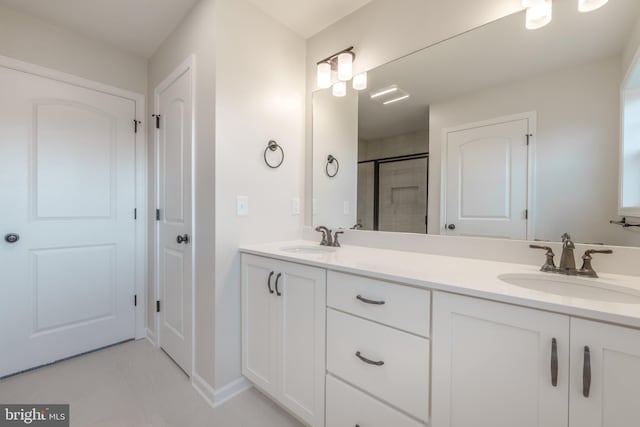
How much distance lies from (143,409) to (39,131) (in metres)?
1.94

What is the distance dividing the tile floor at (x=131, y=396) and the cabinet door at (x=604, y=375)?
125 centimetres

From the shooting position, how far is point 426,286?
91cm

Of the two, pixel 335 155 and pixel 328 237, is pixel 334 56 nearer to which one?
pixel 335 155

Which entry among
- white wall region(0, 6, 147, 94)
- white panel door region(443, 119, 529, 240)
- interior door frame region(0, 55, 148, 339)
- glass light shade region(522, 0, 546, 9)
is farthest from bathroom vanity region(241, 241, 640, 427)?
white wall region(0, 6, 147, 94)

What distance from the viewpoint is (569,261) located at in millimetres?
→ 1021

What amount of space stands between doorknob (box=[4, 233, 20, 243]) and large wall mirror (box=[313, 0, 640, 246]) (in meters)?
2.25

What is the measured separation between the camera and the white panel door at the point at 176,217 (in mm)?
1785

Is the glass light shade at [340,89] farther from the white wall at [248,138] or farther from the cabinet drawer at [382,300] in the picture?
the cabinet drawer at [382,300]

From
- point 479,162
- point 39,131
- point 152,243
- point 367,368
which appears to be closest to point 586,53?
point 479,162

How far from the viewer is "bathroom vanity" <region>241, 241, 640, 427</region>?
0.68 meters

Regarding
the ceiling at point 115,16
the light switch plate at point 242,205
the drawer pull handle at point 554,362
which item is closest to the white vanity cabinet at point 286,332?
the light switch plate at point 242,205

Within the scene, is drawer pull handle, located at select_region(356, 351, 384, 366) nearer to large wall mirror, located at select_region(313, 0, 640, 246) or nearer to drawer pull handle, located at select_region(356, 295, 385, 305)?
drawer pull handle, located at select_region(356, 295, 385, 305)

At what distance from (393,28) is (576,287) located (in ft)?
5.12

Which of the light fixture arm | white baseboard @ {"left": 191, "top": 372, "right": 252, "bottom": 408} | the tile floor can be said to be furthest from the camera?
the light fixture arm
